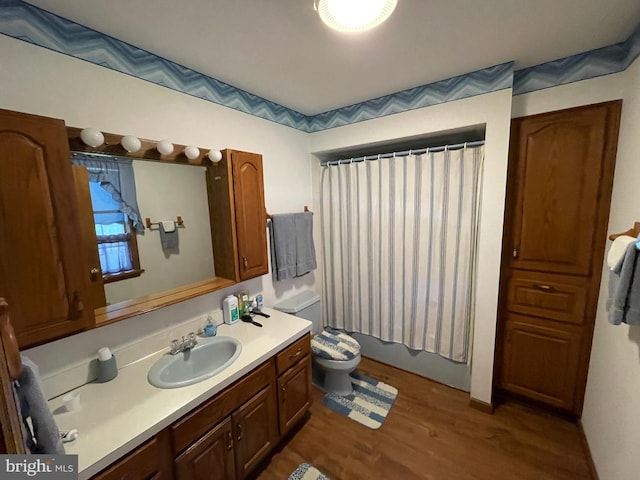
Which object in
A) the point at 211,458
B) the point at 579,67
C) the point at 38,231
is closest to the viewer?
the point at 38,231

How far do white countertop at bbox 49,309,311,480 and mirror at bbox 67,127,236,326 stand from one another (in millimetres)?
317

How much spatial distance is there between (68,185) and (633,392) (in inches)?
98.5

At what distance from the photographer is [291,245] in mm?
2250

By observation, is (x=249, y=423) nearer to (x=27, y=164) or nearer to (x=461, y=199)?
(x=27, y=164)

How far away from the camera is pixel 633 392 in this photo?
A: 3.68 feet

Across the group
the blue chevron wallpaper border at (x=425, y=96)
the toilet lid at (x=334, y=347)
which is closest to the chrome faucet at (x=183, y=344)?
the toilet lid at (x=334, y=347)

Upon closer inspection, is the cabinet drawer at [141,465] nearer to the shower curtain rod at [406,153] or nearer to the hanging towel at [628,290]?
the hanging towel at [628,290]

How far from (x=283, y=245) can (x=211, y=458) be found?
4.58ft

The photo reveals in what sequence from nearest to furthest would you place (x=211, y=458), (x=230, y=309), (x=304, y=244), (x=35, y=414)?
1. (x=35, y=414)
2. (x=211, y=458)
3. (x=230, y=309)
4. (x=304, y=244)

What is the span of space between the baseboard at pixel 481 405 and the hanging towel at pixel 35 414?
2.36m

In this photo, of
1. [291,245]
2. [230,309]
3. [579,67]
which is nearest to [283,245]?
[291,245]

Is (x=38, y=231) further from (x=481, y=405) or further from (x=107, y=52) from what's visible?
(x=481, y=405)

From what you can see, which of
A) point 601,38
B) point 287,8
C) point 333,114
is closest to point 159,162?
point 287,8

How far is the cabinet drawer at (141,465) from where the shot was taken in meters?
0.88
